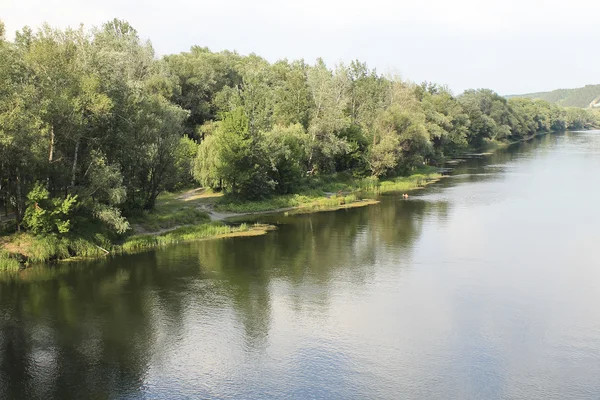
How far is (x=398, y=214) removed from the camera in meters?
53.2

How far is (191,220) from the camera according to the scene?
46.2 metres

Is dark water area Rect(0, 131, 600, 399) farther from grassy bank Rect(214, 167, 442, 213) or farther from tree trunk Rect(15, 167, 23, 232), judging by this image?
grassy bank Rect(214, 167, 442, 213)

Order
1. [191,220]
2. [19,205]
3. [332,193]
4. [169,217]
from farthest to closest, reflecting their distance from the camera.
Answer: [332,193], [191,220], [169,217], [19,205]

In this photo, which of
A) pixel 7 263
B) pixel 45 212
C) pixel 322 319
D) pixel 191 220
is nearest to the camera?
pixel 322 319

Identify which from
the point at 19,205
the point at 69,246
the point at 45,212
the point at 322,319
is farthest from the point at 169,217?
the point at 322,319

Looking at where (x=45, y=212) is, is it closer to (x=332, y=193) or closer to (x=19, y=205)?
(x=19, y=205)

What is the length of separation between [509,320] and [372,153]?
48.2 metres

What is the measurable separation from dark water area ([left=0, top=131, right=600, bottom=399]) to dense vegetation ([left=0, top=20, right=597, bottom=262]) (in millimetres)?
6034

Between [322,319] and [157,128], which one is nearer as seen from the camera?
[322,319]

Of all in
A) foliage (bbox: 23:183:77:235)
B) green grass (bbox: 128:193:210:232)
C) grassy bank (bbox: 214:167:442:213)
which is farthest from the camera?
grassy bank (bbox: 214:167:442:213)

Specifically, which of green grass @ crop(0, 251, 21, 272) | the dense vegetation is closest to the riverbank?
green grass @ crop(0, 251, 21, 272)

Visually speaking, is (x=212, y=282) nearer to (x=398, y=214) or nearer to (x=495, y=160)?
(x=398, y=214)

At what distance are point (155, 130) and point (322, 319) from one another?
23.9 metres

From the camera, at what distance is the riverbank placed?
3488cm
